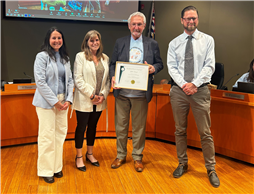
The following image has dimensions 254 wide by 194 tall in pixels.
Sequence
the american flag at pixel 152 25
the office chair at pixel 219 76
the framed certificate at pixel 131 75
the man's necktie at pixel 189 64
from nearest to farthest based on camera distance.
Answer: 1. the man's necktie at pixel 189 64
2. the framed certificate at pixel 131 75
3. the office chair at pixel 219 76
4. the american flag at pixel 152 25

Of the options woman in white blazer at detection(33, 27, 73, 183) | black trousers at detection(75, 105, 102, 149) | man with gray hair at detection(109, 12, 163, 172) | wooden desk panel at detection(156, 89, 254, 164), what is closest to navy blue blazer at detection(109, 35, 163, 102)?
man with gray hair at detection(109, 12, 163, 172)

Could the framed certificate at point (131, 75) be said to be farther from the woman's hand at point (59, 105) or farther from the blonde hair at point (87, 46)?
the woman's hand at point (59, 105)

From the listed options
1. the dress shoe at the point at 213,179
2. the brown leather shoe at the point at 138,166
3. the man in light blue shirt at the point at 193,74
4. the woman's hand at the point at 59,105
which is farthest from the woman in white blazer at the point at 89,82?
the dress shoe at the point at 213,179

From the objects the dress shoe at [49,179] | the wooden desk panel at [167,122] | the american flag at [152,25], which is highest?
the american flag at [152,25]

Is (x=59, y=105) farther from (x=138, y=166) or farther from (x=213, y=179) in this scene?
(x=213, y=179)

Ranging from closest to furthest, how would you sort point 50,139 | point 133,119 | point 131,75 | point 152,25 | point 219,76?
point 50,139, point 131,75, point 133,119, point 219,76, point 152,25

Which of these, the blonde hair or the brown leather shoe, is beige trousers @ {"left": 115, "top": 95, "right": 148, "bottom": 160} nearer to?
the brown leather shoe

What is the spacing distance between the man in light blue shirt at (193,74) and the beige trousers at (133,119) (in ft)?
1.25

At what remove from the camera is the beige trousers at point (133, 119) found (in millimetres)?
2706

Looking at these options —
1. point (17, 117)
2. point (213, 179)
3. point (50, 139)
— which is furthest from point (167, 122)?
point (17, 117)

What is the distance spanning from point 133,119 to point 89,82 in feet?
2.18

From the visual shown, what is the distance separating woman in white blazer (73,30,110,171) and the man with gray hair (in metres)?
0.14

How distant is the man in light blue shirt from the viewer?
2.38m

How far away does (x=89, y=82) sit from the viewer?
8.47 ft
